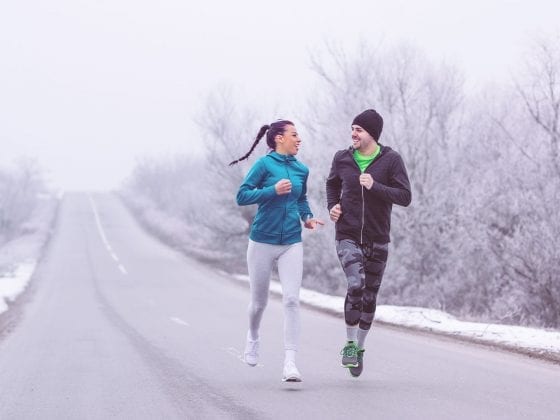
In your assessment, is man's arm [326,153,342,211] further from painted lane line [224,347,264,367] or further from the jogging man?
painted lane line [224,347,264,367]

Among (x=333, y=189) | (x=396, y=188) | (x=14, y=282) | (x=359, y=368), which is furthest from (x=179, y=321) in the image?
(x=14, y=282)

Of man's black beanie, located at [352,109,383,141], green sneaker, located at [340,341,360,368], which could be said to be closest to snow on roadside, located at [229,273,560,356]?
green sneaker, located at [340,341,360,368]

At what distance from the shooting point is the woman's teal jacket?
600 centimetres

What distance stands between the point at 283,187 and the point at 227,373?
1.94m

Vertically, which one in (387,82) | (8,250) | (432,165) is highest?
(387,82)

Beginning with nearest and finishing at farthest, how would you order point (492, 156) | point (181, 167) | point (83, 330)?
1. point (83, 330)
2. point (492, 156)
3. point (181, 167)

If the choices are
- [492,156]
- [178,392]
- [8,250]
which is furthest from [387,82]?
[8,250]

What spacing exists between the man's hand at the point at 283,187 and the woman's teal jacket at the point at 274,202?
13 centimetres

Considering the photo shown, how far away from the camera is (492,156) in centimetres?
2130

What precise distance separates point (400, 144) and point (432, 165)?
3.71ft

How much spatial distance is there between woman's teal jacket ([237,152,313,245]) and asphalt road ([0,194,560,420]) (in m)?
1.13

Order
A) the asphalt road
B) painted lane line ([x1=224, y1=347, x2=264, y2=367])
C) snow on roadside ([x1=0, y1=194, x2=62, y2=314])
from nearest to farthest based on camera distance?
the asphalt road
painted lane line ([x1=224, y1=347, x2=264, y2=367])
snow on roadside ([x1=0, y1=194, x2=62, y2=314])

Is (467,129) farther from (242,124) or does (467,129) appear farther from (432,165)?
(242,124)

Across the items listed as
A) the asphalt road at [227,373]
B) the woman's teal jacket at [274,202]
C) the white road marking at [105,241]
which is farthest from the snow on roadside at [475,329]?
the white road marking at [105,241]
